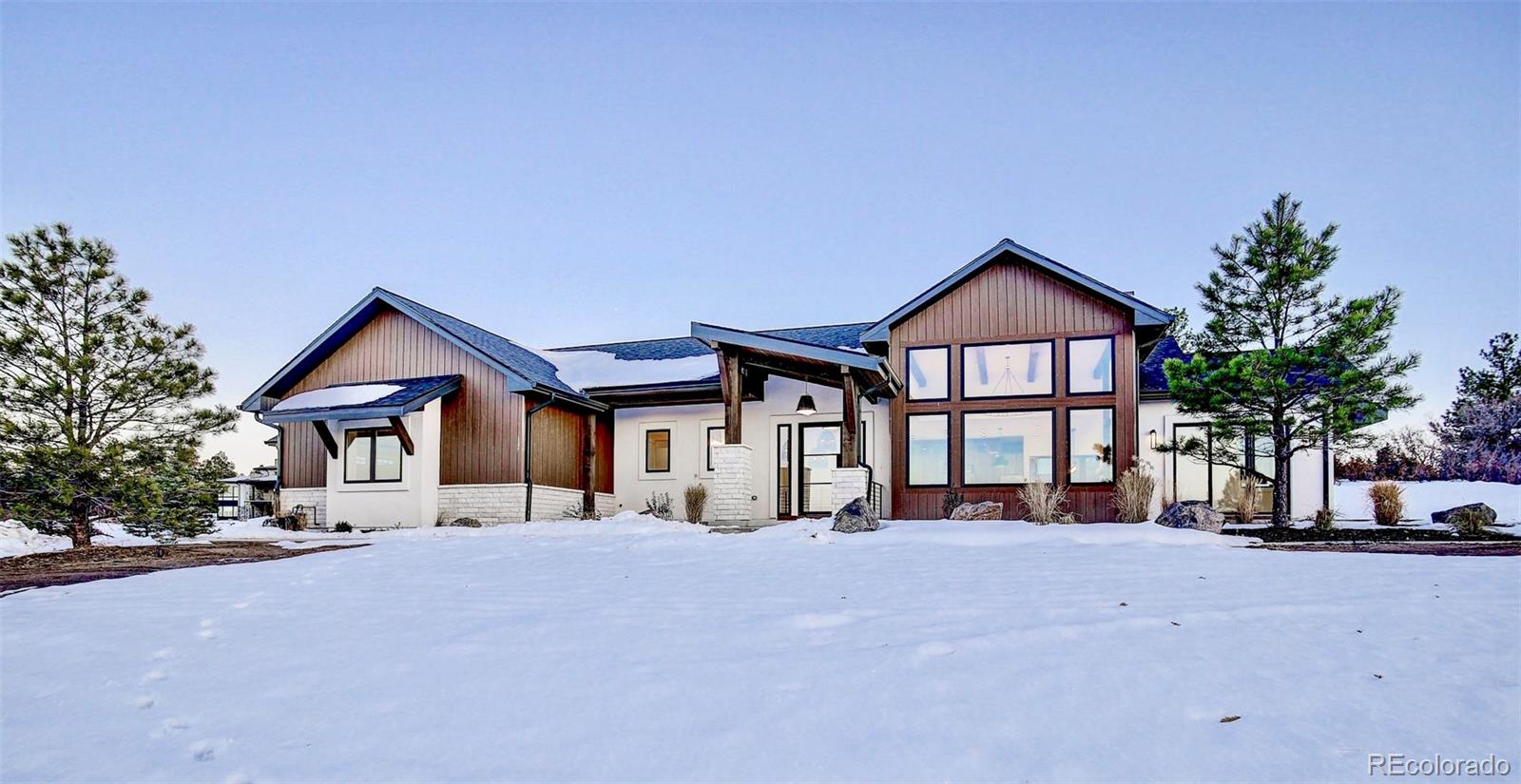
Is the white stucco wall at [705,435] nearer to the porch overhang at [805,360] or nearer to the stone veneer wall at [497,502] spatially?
the porch overhang at [805,360]

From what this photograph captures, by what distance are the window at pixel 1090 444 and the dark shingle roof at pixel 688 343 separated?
4.41 m

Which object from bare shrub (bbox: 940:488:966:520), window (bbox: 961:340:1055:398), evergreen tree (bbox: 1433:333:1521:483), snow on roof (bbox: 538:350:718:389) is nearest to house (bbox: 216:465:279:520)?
snow on roof (bbox: 538:350:718:389)

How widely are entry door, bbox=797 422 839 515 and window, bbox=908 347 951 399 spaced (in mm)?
1844

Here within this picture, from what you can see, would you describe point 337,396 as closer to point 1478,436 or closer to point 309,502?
point 309,502

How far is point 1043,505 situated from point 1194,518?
2.05 m

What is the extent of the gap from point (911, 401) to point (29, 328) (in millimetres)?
13094

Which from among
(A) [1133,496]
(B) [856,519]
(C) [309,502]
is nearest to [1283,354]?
(A) [1133,496]

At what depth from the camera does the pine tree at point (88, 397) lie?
37.1ft

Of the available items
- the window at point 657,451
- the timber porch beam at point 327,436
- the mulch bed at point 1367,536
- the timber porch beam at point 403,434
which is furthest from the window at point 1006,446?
the timber porch beam at point 327,436

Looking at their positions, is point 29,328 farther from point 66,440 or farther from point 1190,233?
point 1190,233

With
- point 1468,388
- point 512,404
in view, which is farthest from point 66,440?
point 1468,388

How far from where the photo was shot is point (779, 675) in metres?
4.81

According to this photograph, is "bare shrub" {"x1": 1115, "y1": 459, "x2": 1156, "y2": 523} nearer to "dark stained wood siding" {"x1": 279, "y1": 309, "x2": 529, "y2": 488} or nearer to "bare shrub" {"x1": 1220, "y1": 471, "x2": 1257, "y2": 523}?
"bare shrub" {"x1": 1220, "y1": 471, "x2": 1257, "y2": 523}

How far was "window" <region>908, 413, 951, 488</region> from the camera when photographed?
54.6 feet
